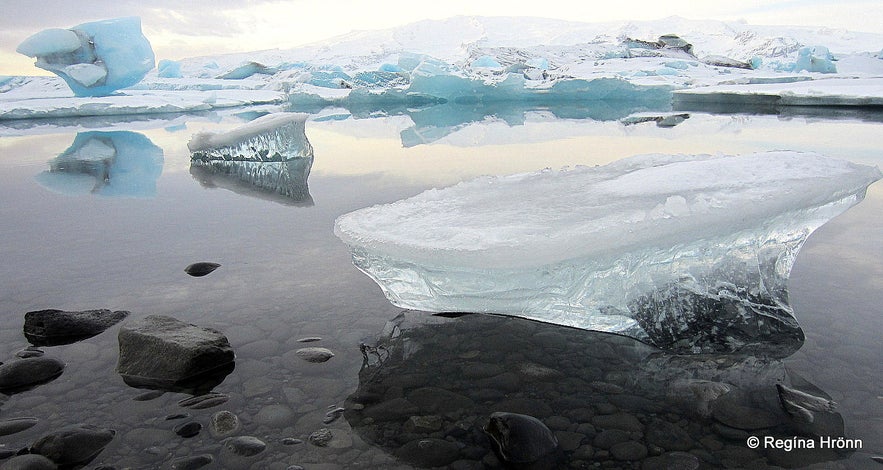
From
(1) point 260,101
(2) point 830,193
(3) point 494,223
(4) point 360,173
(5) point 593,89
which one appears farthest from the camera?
(1) point 260,101

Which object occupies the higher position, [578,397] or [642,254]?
[642,254]

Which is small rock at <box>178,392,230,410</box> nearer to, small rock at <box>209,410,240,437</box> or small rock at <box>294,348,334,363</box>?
small rock at <box>209,410,240,437</box>

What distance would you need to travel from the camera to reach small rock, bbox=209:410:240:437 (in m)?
1.93

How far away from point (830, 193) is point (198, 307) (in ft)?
9.44

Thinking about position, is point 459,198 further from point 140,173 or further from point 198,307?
point 140,173

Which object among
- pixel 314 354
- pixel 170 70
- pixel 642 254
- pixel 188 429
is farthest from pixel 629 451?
pixel 170 70

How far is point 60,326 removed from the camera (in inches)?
105

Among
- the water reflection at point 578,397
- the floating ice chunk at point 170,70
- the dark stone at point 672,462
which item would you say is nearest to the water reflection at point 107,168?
the water reflection at point 578,397

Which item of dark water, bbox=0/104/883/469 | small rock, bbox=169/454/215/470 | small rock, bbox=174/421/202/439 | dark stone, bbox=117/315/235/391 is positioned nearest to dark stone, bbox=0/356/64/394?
dark water, bbox=0/104/883/469

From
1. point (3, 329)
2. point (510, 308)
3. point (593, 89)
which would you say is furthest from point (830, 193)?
point (593, 89)

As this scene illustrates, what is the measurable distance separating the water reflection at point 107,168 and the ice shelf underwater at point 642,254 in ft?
16.0

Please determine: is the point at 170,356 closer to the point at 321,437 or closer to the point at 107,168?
the point at 321,437

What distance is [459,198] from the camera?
3.19m

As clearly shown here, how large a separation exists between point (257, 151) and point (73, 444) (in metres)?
7.11
